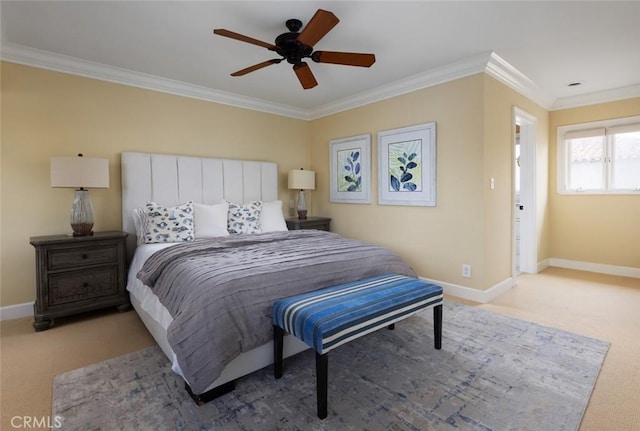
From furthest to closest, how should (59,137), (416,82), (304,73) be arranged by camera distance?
(416,82) < (59,137) < (304,73)

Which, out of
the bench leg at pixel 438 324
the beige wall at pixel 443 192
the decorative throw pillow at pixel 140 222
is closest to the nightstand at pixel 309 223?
the beige wall at pixel 443 192

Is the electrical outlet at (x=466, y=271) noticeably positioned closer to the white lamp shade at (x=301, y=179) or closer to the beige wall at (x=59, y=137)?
the white lamp shade at (x=301, y=179)

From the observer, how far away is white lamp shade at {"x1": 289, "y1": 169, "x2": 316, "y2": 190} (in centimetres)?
472

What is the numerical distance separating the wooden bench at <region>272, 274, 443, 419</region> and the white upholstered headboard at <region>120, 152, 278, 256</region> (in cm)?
240

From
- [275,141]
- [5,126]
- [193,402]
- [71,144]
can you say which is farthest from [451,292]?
[5,126]

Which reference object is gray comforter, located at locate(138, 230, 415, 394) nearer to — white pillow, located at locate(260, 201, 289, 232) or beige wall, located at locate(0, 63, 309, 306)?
white pillow, located at locate(260, 201, 289, 232)

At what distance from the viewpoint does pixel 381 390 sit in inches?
74.2

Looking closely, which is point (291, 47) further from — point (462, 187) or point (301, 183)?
point (301, 183)

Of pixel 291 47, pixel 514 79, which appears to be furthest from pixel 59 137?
pixel 514 79

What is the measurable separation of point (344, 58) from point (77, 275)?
2988mm

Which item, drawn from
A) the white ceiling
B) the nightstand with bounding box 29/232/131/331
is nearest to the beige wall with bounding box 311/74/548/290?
the white ceiling

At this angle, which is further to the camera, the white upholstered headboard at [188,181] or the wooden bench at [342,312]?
the white upholstered headboard at [188,181]

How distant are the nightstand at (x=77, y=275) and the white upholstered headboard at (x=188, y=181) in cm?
40

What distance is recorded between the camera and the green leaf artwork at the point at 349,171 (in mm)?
4539
